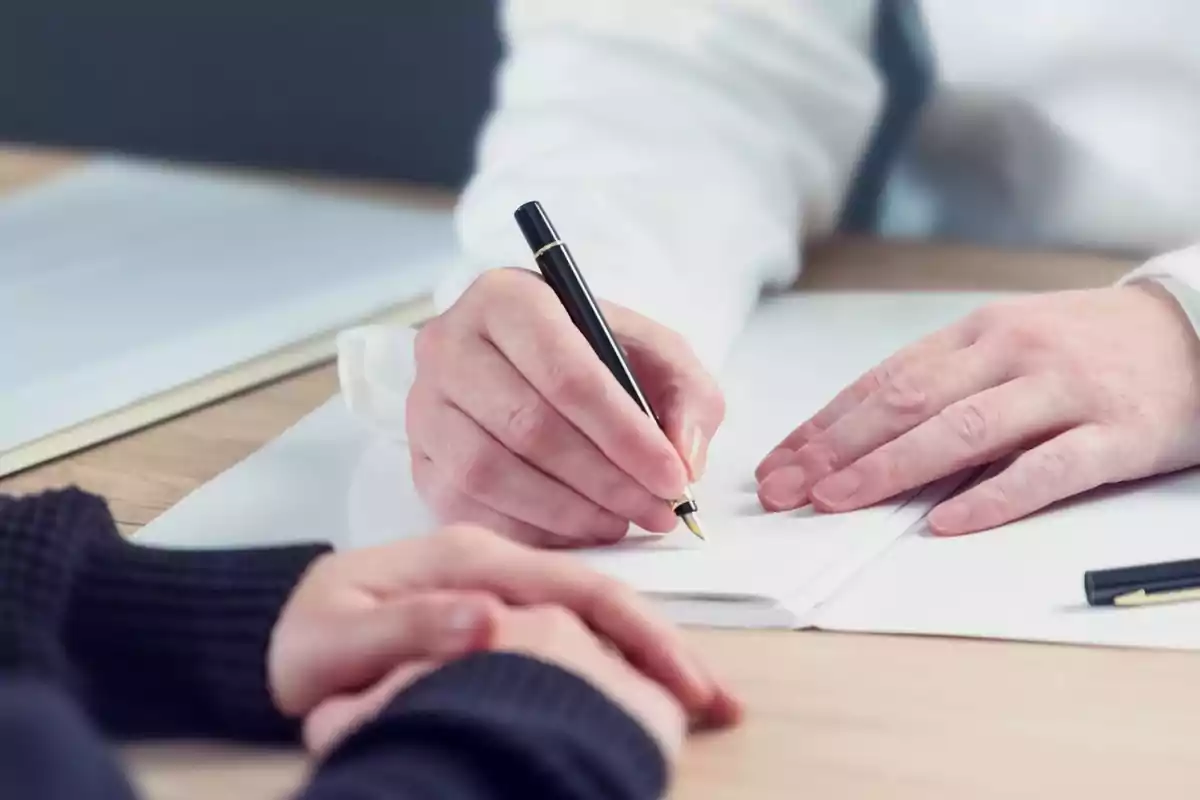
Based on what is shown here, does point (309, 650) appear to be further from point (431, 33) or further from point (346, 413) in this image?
point (431, 33)

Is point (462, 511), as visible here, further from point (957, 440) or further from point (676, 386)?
point (957, 440)

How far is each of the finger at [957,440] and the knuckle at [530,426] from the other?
113 millimetres

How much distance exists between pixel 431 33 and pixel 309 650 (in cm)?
98

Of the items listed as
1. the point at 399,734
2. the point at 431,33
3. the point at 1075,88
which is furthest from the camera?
the point at 431,33

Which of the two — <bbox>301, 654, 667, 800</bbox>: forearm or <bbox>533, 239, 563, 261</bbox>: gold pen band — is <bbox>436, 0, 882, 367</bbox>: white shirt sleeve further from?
<bbox>301, 654, 667, 800</bbox>: forearm

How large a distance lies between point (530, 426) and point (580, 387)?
0.03 m

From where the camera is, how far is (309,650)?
1.53 ft

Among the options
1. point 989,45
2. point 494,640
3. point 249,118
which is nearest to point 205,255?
point 249,118

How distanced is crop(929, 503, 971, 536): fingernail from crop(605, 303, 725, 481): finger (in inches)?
3.9

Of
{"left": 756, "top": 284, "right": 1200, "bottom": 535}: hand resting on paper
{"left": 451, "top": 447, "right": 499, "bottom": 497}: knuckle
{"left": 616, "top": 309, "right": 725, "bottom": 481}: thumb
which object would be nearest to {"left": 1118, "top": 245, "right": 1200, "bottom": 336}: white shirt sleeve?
{"left": 756, "top": 284, "right": 1200, "bottom": 535}: hand resting on paper

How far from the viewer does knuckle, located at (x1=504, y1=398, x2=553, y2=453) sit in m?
0.62

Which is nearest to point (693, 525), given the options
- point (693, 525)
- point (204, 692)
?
point (693, 525)

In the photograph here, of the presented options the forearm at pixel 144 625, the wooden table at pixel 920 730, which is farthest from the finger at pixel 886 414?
the forearm at pixel 144 625

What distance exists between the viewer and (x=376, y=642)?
456 millimetres
